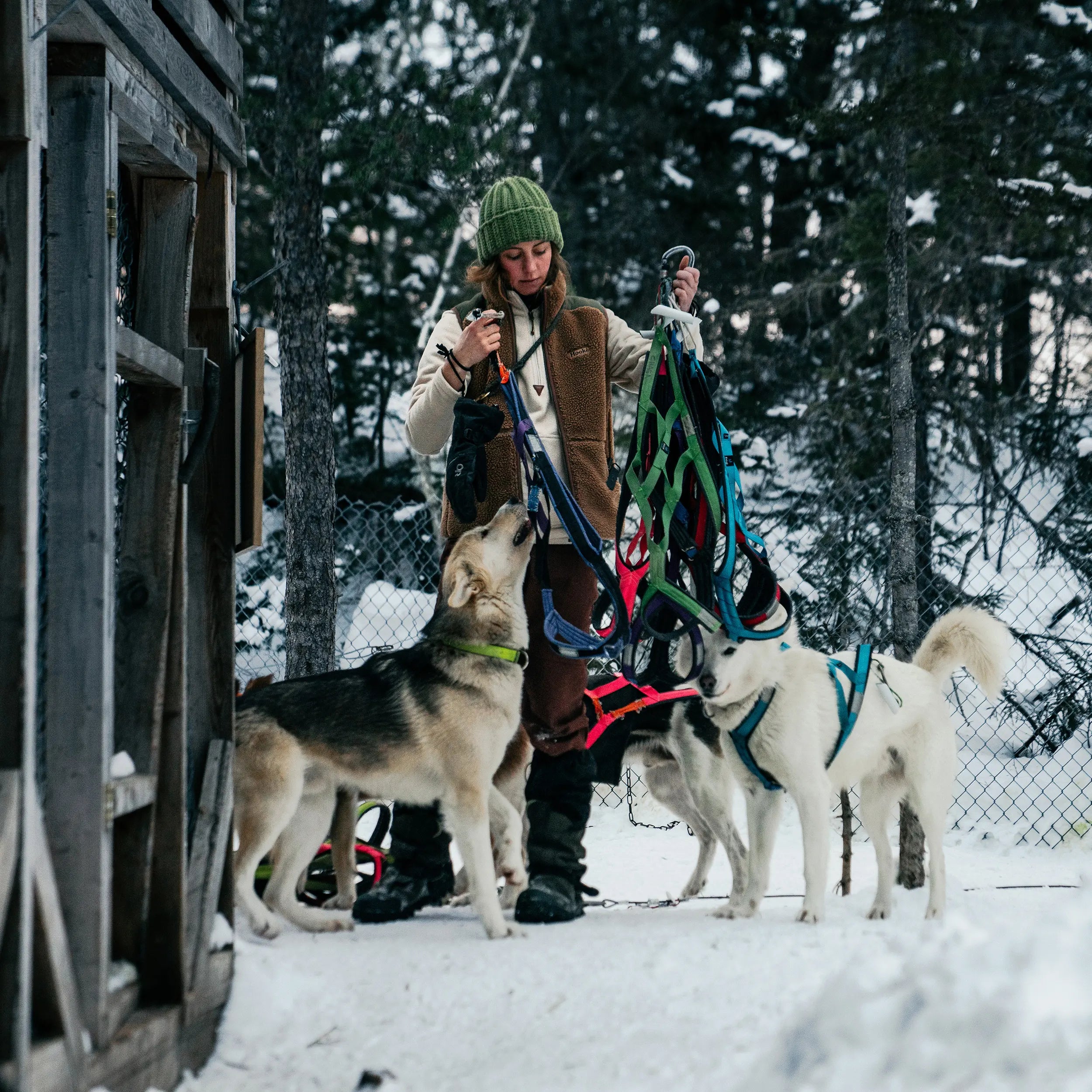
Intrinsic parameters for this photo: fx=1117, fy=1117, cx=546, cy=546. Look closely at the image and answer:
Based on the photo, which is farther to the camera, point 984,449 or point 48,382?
point 984,449

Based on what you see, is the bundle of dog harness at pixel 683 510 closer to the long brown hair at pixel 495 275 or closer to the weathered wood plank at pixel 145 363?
the long brown hair at pixel 495 275

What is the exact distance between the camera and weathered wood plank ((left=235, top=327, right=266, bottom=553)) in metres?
3.20

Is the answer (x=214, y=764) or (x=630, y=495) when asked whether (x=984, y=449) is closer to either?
(x=630, y=495)

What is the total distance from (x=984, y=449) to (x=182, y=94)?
7.42m

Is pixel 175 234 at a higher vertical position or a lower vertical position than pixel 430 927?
higher

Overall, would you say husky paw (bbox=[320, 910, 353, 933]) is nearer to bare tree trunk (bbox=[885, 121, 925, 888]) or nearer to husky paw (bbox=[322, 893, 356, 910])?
husky paw (bbox=[322, 893, 356, 910])

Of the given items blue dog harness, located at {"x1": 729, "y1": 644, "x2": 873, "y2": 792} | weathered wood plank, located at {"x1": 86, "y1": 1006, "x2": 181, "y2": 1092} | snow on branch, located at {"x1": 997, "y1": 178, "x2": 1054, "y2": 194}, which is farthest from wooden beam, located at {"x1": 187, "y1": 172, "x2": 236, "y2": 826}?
snow on branch, located at {"x1": 997, "y1": 178, "x2": 1054, "y2": 194}

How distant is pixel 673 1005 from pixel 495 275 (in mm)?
2395

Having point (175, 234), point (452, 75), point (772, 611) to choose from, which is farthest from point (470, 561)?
point (452, 75)

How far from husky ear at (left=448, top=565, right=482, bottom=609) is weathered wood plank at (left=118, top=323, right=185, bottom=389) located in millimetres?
1153

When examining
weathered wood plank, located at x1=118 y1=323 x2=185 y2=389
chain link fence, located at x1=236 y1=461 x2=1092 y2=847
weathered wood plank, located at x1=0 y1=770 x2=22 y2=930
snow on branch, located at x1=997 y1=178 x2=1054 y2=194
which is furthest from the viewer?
chain link fence, located at x1=236 y1=461 x2=1092 y2=847

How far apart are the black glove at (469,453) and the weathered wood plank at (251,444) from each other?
24.7 inches

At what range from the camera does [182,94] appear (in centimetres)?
294

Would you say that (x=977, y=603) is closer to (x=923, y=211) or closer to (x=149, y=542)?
(x=923, y=211)
